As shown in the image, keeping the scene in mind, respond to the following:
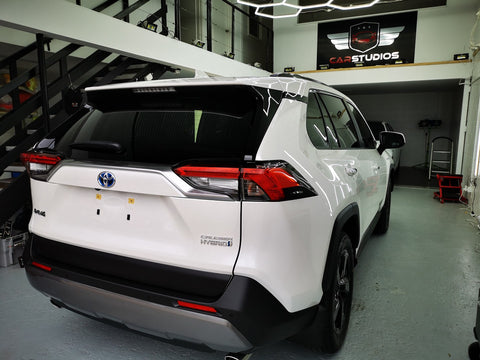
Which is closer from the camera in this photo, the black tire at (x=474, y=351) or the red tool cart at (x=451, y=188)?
the black tire at (x=474, y=351)

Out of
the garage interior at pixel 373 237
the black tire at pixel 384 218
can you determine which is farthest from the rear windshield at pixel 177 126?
the black tire at pixel 384 218

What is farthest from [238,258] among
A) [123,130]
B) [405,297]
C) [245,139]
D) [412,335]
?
[405,297]

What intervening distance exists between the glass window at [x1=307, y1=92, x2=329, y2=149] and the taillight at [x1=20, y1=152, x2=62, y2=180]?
109 centimetres

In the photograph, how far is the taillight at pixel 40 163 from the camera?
1405 mm

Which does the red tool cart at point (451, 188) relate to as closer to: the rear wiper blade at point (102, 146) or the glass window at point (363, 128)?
the glass window at point (363, 128)

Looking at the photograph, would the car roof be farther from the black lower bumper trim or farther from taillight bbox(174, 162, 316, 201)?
the black lower bumper trim

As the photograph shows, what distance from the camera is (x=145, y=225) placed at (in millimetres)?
1208

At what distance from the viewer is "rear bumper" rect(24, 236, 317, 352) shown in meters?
1.08

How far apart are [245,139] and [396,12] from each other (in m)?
9.25

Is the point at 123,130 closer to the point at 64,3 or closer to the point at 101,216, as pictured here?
the point at 101,216

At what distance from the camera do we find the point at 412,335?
1.88m

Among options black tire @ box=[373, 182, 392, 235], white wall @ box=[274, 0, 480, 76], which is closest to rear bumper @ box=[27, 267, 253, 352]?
black tire @ box=[373, 182, 392, 235]

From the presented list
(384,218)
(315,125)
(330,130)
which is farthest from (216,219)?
(384,218)

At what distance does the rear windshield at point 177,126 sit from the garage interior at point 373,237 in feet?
0.98
